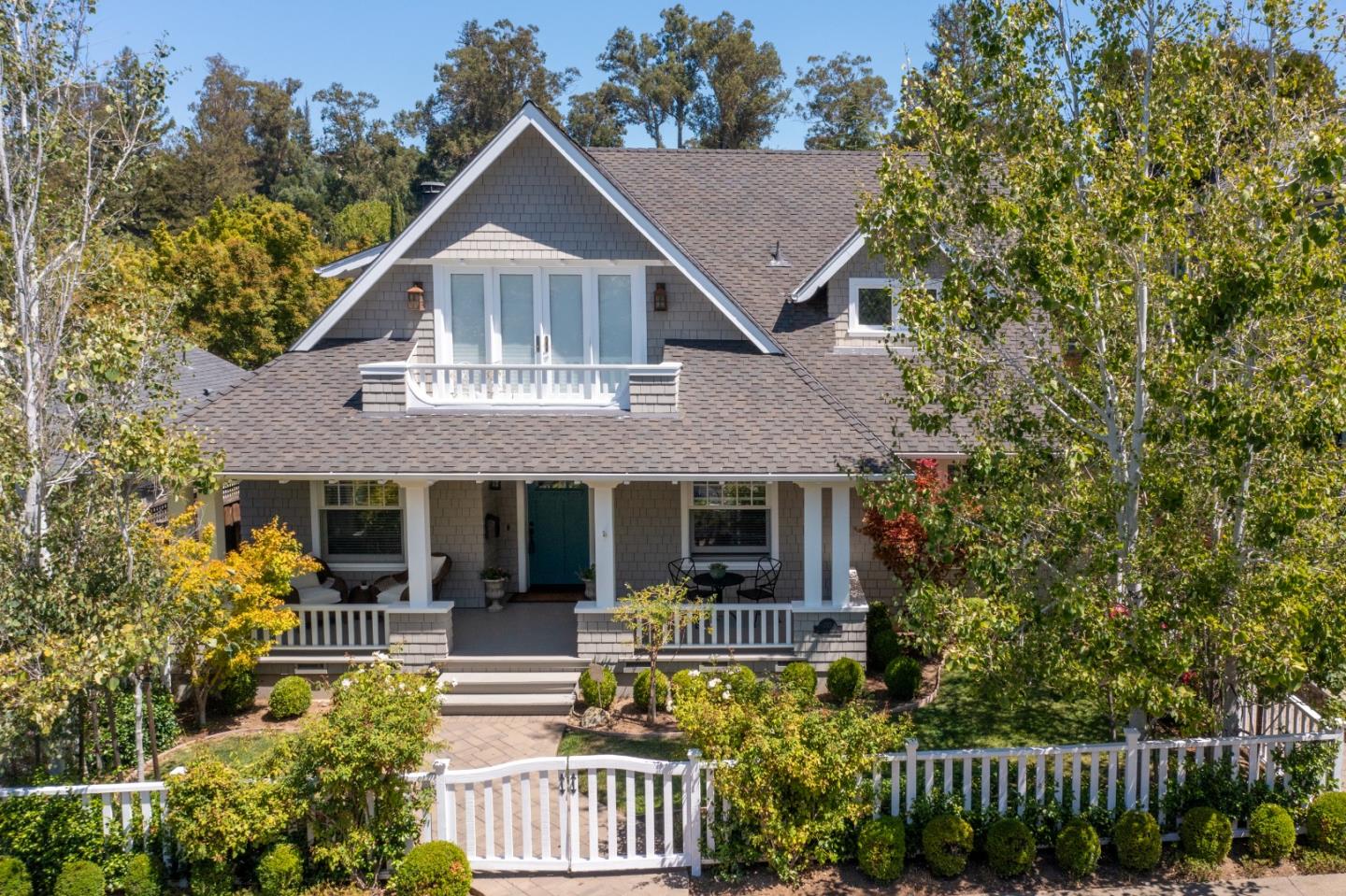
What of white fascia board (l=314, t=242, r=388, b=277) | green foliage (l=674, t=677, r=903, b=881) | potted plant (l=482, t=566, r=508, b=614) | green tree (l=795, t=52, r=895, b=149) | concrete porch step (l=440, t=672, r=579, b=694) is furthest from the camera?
green tree (l=795, t=52, r=895, b=149)

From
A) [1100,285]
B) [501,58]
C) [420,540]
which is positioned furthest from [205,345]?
[501,58]

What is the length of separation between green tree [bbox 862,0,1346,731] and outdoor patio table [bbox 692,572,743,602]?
222 inches

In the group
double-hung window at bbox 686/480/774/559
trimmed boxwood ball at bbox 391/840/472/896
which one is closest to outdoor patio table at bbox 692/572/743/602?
double-hung window at bbox 686/480/774/559

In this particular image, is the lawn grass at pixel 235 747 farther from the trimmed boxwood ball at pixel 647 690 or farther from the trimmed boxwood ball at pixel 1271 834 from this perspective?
the trimmed boxwood ball at pixel 1271 834

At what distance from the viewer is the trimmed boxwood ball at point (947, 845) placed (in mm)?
9734

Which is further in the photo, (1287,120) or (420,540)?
(420,540)

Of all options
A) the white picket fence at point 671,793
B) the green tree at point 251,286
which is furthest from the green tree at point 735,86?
the white picket fence at point 671,793

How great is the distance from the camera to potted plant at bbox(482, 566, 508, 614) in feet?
55.6

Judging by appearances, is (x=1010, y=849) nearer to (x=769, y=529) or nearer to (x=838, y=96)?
(x=769, y=529)

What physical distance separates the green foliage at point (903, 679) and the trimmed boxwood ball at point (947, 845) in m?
4.25

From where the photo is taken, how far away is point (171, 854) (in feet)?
32.3

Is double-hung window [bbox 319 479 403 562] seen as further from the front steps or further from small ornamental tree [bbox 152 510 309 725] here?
the front steps

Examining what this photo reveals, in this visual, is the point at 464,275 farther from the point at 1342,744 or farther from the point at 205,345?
the point at 205,345

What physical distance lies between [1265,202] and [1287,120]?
149cm
